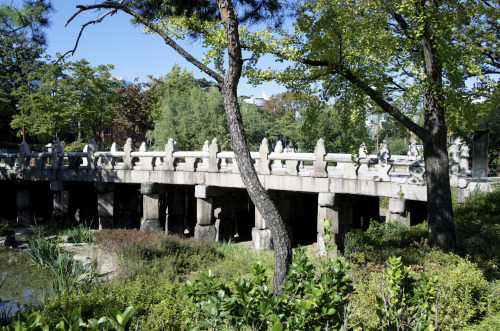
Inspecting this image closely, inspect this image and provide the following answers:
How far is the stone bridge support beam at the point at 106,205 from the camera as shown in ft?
62.7

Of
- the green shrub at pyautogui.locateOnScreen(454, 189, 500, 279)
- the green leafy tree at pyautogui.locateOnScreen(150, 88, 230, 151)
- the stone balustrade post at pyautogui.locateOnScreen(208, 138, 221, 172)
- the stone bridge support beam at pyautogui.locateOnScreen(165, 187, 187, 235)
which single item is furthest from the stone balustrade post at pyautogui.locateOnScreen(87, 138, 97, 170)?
the green shrub at pyautogui.locateOnScreen(454, 189, 500, 279)

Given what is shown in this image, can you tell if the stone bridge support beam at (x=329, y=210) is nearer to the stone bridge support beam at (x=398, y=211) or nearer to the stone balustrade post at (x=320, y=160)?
the stone balustrade post at (x=320, y=160)

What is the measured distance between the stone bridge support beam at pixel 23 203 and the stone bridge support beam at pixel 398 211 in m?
17.2

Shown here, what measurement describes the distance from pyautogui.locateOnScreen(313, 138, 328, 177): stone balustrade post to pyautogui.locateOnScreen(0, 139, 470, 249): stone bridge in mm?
32

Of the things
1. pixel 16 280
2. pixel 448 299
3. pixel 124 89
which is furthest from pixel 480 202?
pixel 124 89

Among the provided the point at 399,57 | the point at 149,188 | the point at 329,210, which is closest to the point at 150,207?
the point at 149,188

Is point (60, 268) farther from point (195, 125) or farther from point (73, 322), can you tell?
point (195, 125)

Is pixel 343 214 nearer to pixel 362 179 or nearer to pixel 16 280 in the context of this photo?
pixel 362 179

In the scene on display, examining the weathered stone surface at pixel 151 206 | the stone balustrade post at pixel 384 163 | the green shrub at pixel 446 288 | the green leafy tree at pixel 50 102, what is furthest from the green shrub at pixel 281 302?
Result: the green leafy tree at pixel 50 102

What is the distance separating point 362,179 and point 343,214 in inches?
74.5

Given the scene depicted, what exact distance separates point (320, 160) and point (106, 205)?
10128 millimetres

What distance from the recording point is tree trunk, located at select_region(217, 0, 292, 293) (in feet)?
22.0

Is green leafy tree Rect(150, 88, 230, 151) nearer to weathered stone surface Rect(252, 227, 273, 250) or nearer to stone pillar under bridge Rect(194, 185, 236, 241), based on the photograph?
stone pillar under bridge Rect(194, 185, 236, 241)

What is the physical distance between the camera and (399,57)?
Result: 10016mm
